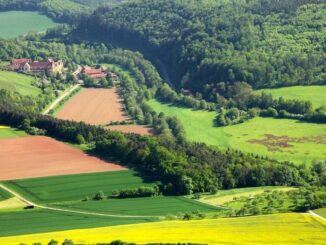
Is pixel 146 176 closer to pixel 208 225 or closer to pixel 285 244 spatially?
pixel 208 225

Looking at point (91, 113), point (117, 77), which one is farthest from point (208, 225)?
point (117, 77)

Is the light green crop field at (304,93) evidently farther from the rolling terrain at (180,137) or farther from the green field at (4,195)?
the green field at (4,195)

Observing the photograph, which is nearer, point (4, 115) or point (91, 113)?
point (4, 115)

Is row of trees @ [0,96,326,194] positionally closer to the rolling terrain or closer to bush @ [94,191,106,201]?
the rolling terrain

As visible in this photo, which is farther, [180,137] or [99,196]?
[180,137]

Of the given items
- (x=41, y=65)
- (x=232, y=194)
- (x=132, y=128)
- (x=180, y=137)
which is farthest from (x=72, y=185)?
(x=41, y=65)

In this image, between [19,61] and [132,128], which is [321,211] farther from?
[19,61]

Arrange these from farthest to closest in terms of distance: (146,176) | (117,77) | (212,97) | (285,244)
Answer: (117,77) < (212,97) < (146,176) < (285,244)
